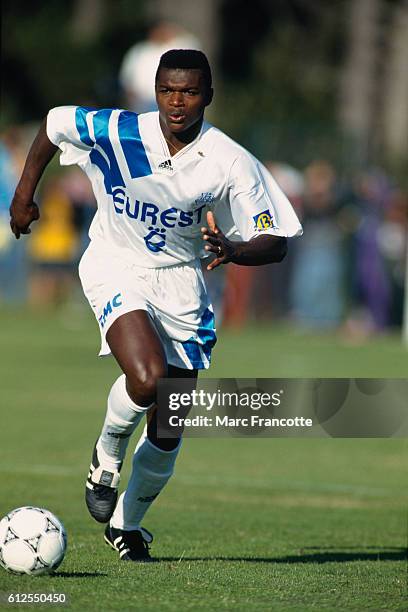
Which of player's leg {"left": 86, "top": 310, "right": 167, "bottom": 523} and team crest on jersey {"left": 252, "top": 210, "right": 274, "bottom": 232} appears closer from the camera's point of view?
player's leg {"left": 86, "top": 310, "right": 167, "bottom": 523}

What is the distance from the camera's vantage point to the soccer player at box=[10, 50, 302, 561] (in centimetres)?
722

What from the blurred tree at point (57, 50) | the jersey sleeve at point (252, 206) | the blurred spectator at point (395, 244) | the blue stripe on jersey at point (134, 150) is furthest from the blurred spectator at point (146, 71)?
the blurred tree at point (57, 50)

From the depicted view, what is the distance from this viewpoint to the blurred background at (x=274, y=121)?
23.5 m

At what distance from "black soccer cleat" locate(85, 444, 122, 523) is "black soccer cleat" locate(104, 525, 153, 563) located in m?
0.28

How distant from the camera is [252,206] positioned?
287 inches

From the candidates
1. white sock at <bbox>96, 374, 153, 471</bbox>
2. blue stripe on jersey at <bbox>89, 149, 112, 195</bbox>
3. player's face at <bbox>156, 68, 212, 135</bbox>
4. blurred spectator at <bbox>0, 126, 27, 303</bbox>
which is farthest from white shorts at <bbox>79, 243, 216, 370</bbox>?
blurred spectator at <bbox>0, 126, 27, 303</bbox>

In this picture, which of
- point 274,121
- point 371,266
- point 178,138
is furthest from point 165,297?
point 274,121

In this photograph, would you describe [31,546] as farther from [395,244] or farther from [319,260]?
[319,260]

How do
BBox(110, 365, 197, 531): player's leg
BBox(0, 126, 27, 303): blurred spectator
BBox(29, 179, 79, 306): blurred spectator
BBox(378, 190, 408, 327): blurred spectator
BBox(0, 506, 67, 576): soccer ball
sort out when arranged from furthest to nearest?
BBox(29, 179, 79, 306): blurred spectator, BBox(378, 190, 408, 327): blurred spectator, BBox(0, 126, 27, 303): blurred spectator, BBox(110, 365, 197, 531): player's leg, BBox(0, 506, 67, 576): soccer ball

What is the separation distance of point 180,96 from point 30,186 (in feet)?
3.19

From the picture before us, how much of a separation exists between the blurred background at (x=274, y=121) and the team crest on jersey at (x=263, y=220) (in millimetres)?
9689

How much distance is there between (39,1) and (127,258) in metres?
33.9

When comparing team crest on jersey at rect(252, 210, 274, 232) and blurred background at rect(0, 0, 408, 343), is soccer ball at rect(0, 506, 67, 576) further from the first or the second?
blurred background at rect(0, 0, 408, 343)

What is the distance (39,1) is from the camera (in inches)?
1581
